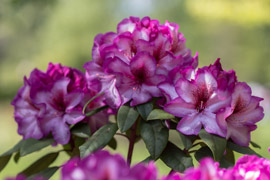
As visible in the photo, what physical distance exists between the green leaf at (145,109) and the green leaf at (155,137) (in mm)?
31

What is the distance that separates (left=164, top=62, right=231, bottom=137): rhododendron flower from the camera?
43.1 inches

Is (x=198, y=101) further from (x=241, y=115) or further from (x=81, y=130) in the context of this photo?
(x=81, y=130)

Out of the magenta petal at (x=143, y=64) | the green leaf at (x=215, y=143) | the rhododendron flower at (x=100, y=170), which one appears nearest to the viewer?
the rhododendron flower at (x=100, y=170)

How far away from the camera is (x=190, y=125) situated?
1.11 meters

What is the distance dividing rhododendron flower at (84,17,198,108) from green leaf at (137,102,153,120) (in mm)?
12

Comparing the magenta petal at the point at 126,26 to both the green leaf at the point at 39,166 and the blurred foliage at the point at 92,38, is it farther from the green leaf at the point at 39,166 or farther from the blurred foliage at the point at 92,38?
the blurred foliage at the point at 92,38

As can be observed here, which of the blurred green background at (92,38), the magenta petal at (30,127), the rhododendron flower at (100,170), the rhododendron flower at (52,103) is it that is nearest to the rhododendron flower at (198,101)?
the rhododendron flower at (52,103)

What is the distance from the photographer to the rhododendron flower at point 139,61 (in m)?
1.18

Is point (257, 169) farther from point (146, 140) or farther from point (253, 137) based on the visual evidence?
point (253, 137)

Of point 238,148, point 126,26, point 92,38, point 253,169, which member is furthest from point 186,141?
point 92,38

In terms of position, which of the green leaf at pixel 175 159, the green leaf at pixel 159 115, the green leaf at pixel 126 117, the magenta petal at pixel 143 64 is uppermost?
the magenta petal at pixel 143 64

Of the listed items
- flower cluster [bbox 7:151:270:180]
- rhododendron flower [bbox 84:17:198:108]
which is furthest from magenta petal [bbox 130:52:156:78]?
flower cluster [bbox 7:151:270:180]

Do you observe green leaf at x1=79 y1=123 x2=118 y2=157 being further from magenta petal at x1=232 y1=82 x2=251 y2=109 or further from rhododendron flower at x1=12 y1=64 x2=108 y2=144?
magenta petal at x1=232 y1=82 x2=251 y2=109

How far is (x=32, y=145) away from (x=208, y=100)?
1.61 feet
